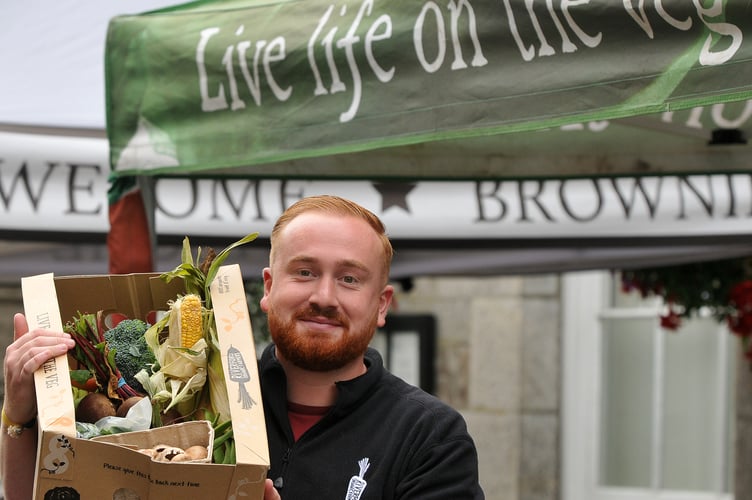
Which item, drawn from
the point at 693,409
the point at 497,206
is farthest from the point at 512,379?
the point at 497,206

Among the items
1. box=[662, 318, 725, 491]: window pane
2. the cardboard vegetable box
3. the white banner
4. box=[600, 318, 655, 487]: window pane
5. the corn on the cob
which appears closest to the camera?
the cardboard vegetable box

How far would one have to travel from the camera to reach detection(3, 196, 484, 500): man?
227 centimetres

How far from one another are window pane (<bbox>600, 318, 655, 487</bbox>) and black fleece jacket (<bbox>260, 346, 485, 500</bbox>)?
6.71m

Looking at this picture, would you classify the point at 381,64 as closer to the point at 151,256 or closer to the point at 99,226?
the point at 151,256

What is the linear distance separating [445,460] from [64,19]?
2388 millimetres

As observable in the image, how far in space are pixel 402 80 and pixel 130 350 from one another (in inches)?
39.0

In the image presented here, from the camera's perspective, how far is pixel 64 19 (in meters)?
4.00

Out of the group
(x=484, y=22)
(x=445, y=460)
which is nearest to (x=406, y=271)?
(x=484, y=22)

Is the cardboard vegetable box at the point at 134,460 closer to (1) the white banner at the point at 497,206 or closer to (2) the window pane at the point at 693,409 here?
(1) the white banner at the point at 497,206

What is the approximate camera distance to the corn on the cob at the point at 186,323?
7.20 ft

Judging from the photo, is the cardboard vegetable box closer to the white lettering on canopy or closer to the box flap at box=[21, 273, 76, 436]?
the box flap at box=[21, 273, 76, 436]

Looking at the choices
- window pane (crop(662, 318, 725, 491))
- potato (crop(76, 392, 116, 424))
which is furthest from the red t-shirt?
window pane (crop(662, 318, 725, 491))

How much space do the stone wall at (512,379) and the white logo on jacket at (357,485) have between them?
668 cm

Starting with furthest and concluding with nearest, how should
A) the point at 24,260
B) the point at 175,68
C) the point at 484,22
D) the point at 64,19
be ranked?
1. the point at 24,260
2. the point at 64,19
3. the point at 175,68
4. the point at 484,22
